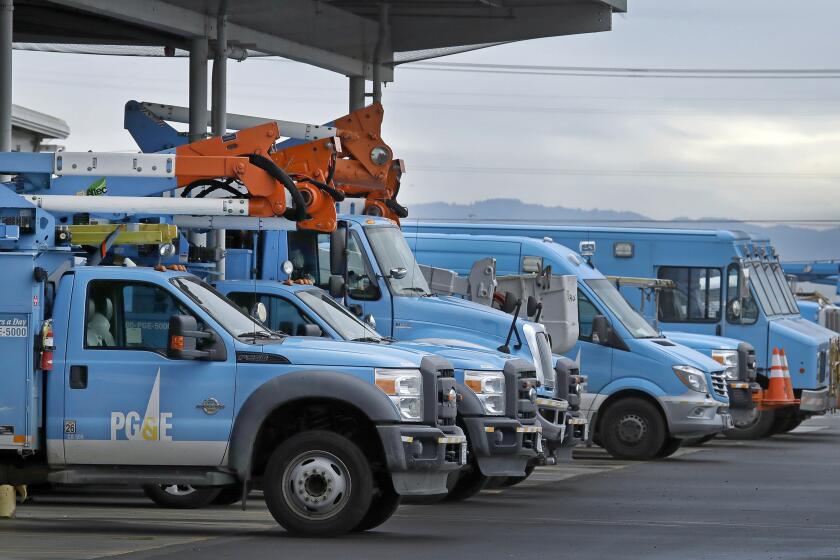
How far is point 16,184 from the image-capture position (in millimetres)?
14508

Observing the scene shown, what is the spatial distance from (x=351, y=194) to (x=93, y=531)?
841 centimetres

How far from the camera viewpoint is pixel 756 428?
84.3ft

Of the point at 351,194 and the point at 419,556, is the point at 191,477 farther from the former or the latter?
the point at 351,194

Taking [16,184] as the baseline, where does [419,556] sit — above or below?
below

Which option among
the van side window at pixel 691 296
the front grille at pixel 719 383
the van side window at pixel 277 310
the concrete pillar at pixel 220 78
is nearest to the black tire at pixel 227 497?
the van side window at pixel 277 310

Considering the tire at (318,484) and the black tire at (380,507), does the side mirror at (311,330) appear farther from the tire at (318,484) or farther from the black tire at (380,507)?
the tire at (318,484)

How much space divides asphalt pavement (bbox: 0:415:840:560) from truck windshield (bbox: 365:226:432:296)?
235cm

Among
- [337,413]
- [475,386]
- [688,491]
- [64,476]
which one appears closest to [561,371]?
[688,491]

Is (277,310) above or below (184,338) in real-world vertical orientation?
above

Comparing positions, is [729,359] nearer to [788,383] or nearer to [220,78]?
[788,383]

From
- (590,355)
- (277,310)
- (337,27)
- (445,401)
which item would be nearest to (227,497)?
(277,310)

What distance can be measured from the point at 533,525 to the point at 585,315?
8120 millimetres

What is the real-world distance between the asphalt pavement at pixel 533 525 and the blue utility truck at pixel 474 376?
0.58 metres

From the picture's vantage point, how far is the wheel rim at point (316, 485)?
12.0 metres
